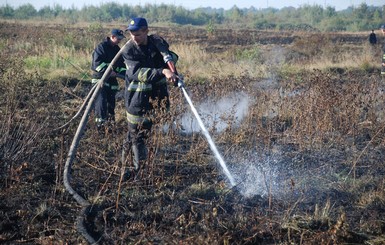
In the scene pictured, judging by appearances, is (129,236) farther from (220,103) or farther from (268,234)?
(220,103)

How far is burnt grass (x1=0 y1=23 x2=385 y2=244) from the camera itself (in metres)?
3.68

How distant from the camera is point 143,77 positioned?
4.50 m

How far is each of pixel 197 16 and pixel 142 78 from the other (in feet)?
164

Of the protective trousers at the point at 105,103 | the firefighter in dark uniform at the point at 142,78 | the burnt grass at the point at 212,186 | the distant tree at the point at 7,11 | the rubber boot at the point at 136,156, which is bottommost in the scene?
the burnt grass at the point at 212,186

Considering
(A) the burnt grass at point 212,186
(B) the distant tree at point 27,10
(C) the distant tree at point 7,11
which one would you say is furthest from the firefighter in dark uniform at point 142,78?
(B) the distant tree at point 27,10

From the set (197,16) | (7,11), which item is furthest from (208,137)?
(197,16)

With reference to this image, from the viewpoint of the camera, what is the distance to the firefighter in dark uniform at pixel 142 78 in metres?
4.49

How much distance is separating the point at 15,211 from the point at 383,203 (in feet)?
11.4

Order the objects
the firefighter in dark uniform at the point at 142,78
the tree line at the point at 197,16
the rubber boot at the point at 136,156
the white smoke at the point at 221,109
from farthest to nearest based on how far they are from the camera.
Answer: the tree line at the point at 197,16 < the white smoke at the point at 221,109 < the rubber boot at the point at 136,156 < the firefighter in dark uniform at the point at 142,78

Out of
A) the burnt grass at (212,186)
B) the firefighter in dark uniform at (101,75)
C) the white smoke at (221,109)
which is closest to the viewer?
the burnt grass at (212,186)

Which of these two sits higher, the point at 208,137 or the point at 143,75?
the point at 143,75

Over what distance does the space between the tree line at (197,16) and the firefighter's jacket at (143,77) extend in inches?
1558

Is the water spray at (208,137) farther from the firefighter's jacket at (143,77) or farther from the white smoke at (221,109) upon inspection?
the white smoke at (221,109)

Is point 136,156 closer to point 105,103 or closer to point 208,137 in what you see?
point 208,137
